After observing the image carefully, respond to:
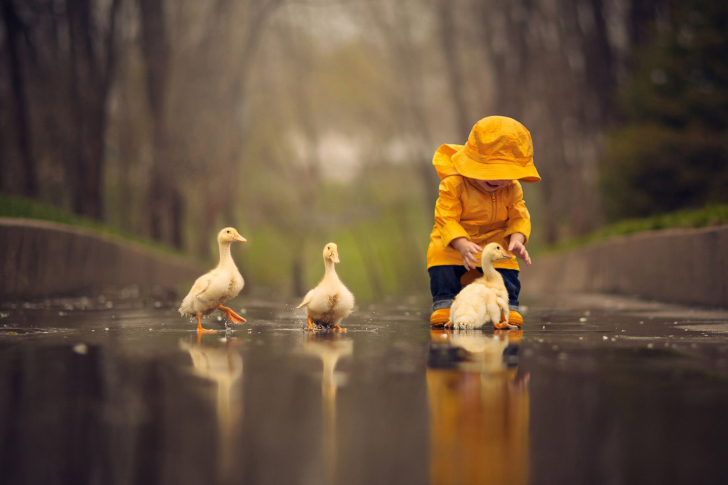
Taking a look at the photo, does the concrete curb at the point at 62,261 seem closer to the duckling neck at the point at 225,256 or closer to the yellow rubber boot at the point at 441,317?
the duckling neck at the point at 225,256

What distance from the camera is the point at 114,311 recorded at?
9.79 metres

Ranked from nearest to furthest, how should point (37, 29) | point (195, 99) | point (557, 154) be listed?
point (37, 29) < point (557, 154) < point (195, 99)

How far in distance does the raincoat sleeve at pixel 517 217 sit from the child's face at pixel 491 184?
0.16 m

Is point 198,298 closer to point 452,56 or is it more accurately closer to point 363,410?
point 363,410

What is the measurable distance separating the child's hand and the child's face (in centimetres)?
56

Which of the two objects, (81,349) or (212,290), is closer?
(81,349)

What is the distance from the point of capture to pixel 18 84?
679 inches

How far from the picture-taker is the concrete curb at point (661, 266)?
10336 millimetres

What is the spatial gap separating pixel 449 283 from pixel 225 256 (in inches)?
75.8

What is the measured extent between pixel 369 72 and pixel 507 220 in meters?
39.4

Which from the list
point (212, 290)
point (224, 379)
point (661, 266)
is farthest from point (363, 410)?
point (661, 266)

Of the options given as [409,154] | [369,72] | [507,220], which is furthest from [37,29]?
[369,72]

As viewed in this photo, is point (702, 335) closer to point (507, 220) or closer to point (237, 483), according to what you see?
point (507, 220)

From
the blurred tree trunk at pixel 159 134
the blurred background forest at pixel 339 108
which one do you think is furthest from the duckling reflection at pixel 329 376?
the blurred tree trunk at pixel 159 134
